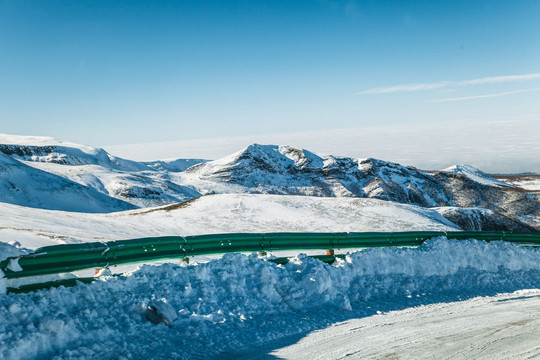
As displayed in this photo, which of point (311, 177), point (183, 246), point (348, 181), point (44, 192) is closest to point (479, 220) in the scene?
point (183, 246)

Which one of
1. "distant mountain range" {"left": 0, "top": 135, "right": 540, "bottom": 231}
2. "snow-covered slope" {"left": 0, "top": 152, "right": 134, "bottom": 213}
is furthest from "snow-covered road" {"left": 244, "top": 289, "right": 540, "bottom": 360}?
"snow-covered slope" {"left": 0, "top": 152, "right": 134, "bottom": 213}

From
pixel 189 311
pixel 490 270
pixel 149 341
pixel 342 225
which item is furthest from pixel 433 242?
pixel 342 225

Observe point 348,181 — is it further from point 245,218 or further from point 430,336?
point 430,336

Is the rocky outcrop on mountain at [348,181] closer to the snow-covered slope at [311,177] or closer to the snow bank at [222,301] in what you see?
the snow-covered slope at [311,177]

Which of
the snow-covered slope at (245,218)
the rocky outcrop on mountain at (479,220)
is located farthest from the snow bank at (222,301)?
the rocky outcrop on mountain at (479,220)

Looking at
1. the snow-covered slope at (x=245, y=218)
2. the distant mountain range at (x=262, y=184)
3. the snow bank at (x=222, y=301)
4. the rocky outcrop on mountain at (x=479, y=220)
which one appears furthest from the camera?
the distant mountain range at (x=262, y=184)

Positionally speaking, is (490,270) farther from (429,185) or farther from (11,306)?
(429,185)
